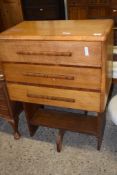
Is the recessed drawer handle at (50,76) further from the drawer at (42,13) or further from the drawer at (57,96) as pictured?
the drawer at (42,13)

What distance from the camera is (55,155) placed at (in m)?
1.41

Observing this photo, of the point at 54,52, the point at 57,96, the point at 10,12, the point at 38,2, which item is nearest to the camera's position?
the point at 54,52

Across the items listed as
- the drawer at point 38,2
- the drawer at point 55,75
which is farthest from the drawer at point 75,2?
the drawer at point 55,75

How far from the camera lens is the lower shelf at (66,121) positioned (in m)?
Answer: 1.40

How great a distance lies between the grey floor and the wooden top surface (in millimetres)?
774

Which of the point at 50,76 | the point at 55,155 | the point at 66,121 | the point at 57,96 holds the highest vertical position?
the point at 50,76

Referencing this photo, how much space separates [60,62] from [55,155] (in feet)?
2.14

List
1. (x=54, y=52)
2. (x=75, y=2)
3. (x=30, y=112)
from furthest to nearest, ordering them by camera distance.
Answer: (x=75, y=2), (x=30, y=112), (x=54, y=52)

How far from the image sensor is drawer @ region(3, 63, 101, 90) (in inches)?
42.6

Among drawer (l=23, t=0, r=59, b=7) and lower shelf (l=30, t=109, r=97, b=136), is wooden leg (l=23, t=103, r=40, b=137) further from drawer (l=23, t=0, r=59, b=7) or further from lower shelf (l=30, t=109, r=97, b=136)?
drawer (l=23, t=0, r=59, b=7)

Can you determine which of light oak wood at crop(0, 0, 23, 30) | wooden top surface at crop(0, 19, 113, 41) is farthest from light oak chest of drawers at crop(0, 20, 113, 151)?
light oak wood at crop(0, 0, 23, 30)

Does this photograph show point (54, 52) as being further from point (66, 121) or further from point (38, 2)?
point (38, 2)

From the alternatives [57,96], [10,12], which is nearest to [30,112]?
[57,96]

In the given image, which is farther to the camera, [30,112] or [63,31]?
[30,112]
